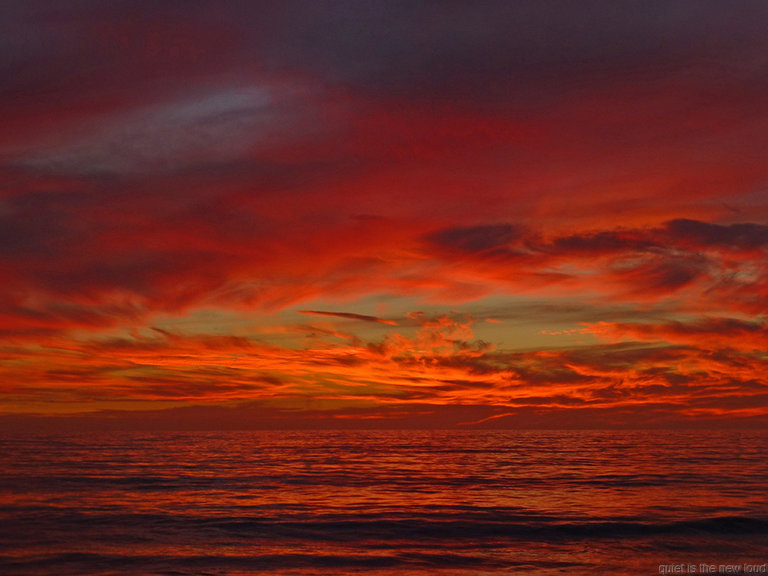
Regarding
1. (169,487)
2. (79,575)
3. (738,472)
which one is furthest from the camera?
(738,472)

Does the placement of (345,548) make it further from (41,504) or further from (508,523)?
(41,504)

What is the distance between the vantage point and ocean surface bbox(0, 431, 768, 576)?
66.1 feet

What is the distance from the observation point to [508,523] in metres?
27.8

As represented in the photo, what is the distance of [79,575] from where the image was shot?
1825 cm

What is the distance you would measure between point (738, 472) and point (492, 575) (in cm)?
4009

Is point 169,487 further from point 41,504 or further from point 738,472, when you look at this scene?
point 738,472

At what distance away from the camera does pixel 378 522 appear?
27828 millimetres

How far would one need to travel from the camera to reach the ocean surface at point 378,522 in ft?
66.1

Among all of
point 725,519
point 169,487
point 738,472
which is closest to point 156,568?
point 169,487

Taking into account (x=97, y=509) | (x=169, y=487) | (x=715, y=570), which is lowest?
(x=715, y=570)

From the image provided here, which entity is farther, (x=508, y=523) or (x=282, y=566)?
(x=508, y=523)

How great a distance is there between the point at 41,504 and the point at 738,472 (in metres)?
49.6

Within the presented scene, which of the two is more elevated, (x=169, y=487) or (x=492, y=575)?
(x=169, y=487)

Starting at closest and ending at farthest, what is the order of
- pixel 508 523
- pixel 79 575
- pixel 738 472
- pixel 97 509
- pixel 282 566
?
1. pixel 79 575
2. pixel 282 566
3. pixel 508 523
4. pixel 97 509
5. pixel 738 472
